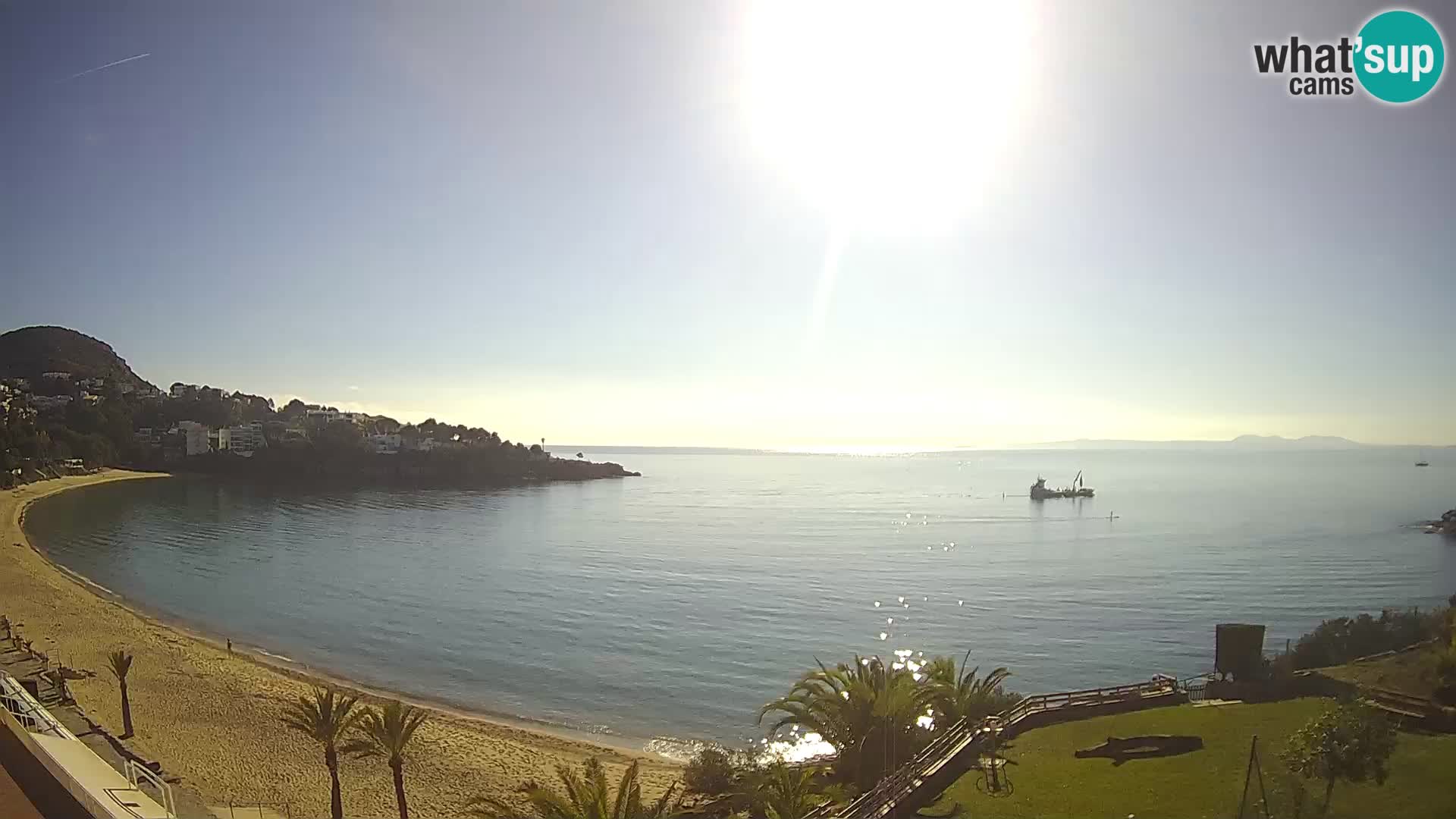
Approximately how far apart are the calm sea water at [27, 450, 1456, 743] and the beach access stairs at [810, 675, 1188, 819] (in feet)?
42.6

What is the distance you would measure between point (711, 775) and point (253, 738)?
15.9 m

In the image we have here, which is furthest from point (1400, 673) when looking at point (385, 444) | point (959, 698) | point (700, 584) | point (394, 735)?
point (385, 444)

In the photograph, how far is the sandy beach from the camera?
850 inches

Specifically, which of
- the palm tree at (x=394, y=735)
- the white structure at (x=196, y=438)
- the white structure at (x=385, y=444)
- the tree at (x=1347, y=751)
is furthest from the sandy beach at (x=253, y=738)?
the white structure at (x=196, y=438)

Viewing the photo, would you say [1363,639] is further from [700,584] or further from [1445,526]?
[1445,526]

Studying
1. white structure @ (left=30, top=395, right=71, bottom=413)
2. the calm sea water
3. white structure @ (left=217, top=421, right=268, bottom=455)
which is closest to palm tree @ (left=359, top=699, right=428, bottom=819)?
the calm sea water

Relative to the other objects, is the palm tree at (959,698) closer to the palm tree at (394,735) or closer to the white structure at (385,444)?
the palm tree at (394,735)

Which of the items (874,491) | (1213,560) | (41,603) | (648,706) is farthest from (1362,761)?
(874,491)

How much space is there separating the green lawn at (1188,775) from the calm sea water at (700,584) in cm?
1492

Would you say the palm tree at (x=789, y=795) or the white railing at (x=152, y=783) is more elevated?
the white railing at (x=152, y=783)

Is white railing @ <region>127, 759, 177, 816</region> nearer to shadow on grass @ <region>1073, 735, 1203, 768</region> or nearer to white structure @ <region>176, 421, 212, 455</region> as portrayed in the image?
shadow on grass @ <region>1073, 735, 1203, 768</region>

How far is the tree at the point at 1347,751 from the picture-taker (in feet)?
33.0

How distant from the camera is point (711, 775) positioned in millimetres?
21375

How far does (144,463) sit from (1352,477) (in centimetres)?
24015
